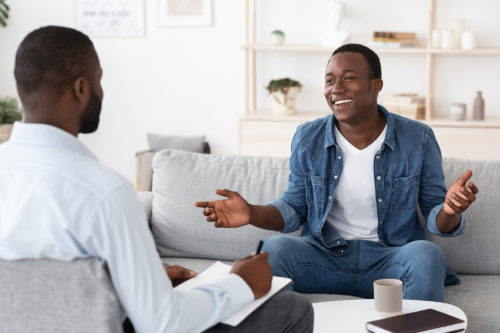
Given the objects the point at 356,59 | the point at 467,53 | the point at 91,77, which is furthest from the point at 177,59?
the point at 91,77

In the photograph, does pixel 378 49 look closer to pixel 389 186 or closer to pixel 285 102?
pixel 285 102

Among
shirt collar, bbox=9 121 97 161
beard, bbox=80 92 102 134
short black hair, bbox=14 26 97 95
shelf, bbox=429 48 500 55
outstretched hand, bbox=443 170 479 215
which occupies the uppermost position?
shelf, bbox=429 48 500 55

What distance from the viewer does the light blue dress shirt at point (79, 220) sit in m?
1.25

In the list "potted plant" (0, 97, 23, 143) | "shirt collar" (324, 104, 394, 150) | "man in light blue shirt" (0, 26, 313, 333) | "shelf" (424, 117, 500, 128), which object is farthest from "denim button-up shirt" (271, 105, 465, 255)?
"potted plant" (0, 97, 23, 143)

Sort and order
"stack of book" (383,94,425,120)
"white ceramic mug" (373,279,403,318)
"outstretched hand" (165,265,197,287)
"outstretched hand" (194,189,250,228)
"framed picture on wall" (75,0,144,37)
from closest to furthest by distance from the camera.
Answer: "outstretched hand" (165,265,197,287) < "white ceramic mug" (373,279,403,318) < "outstretched hand" (194,189,250,228) < "stack of book" (383,94,425,120) < "framed picture on wall" (75,0,144,37)

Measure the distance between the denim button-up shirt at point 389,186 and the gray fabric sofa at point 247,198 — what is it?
0.50ft

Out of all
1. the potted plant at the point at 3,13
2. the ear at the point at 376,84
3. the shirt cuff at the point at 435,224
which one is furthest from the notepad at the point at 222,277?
the potted plant at the point at 3,13

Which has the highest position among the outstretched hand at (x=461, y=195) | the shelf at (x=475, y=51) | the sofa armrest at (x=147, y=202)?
the shelf at (x=475, y=51)

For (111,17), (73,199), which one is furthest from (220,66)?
(73,199)

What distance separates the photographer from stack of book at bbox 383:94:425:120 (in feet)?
14.1

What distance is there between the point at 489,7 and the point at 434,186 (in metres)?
2.44

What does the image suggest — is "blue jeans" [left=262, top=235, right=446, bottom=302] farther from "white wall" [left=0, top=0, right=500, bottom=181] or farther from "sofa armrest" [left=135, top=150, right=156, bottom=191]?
"white wall" [left=0, top=0, right=500, bottom=181]

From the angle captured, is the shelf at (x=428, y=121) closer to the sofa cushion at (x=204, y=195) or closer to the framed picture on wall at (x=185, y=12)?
the framed picture on wall at (x=185, y=12)

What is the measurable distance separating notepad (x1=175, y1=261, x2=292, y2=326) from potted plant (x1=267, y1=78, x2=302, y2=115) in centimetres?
290
